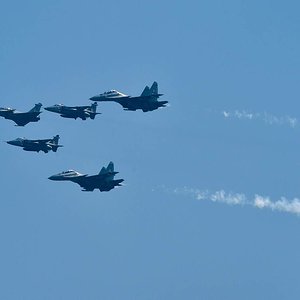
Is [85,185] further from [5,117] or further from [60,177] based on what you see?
[5,117]

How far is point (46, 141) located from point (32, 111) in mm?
8139

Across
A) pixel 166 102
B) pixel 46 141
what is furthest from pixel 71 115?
pixel 166 102

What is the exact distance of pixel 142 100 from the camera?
18150cm

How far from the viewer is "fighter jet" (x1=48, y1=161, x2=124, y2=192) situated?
180m

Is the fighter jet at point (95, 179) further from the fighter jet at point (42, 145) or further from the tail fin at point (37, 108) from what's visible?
the tail fin at point (37, 108)

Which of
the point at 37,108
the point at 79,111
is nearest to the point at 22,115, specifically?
the point at 37,108

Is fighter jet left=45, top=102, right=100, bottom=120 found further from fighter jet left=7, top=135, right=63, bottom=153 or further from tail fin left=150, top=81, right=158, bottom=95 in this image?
tail fin left=150, top=81, right=158, bottom=95

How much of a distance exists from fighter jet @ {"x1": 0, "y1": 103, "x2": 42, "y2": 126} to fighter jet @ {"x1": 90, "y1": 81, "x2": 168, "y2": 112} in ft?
48.0

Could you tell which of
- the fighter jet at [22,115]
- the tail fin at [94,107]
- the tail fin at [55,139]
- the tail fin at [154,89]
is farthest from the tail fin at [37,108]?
the tail fin at [154,89]

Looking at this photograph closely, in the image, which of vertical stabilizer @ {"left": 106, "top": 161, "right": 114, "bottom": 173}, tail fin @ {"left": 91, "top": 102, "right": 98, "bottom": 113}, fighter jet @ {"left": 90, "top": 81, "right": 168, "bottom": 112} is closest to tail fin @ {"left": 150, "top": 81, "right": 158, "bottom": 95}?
fighter jet @ {"left": 90, "top": 81, "right": 168, "bottom": 112}

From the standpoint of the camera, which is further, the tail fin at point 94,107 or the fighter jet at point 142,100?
the tail fin at point 94,107

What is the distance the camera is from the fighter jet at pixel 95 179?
591ft

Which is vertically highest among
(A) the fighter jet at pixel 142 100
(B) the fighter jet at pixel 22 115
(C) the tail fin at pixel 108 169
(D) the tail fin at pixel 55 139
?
(A) the fighter jet at pixel 142 100

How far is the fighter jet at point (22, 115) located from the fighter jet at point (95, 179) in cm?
1291
